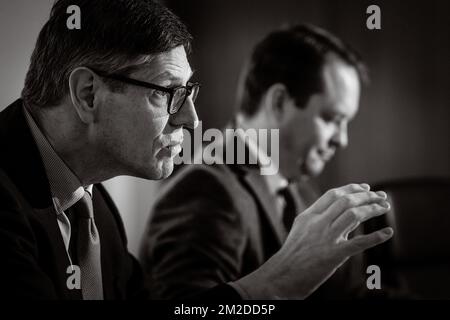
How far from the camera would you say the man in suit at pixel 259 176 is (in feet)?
3.45

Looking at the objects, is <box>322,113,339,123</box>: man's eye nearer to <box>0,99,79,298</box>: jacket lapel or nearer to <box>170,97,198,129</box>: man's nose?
<box>170,97,198,129</box>: man's nose

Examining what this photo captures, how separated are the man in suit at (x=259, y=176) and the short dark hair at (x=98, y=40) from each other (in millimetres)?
389

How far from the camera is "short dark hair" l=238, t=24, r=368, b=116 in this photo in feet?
4.23

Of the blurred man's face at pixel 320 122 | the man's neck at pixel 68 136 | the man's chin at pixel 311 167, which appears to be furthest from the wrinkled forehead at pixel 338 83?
the man's neck at pixel 68 136

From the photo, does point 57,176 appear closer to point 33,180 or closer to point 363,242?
point 33,180

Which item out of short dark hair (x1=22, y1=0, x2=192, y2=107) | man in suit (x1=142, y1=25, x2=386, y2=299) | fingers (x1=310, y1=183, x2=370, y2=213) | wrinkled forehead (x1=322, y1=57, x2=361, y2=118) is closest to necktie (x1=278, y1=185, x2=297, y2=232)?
man in suit (x1=142, y1=25, x2=386, y2=299)

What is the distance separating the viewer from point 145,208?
4.75 feet

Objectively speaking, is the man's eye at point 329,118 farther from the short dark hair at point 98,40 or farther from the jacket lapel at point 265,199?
the short dark hair at point 98,40

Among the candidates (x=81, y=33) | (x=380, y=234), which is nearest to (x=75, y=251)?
(x=81, y=33)

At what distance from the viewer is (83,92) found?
789 mm

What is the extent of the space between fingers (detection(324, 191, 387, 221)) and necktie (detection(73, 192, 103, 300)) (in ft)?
1.15

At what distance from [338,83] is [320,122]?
10cm

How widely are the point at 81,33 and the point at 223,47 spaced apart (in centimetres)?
88
